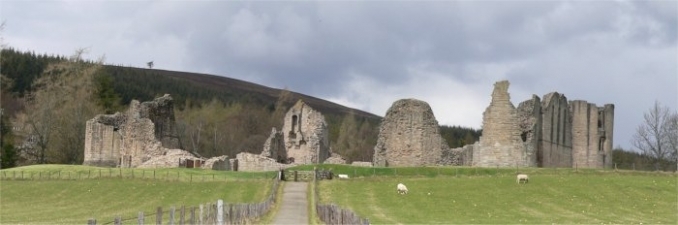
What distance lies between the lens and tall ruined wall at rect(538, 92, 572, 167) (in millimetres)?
63072

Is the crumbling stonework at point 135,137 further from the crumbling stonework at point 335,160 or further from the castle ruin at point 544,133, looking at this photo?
the castle ruin at point 544,133

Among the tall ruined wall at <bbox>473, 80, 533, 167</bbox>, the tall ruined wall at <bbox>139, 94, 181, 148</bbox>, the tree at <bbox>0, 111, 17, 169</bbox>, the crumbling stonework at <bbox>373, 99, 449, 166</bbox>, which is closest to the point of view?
the tall ruined wall at <bbox>473, 80, 533, 167</bbox>

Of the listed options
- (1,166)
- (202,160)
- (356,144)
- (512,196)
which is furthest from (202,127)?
(512,196)

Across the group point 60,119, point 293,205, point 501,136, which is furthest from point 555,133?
point 60,119

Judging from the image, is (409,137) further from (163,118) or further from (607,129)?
(163,118)

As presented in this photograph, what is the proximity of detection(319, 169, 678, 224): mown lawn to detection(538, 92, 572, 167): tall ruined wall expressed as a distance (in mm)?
8892

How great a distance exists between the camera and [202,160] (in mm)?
65625

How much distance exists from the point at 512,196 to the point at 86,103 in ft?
182

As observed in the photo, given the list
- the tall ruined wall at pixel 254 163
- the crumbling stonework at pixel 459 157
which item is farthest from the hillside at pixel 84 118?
the crumbling stonework at pixel 459 157

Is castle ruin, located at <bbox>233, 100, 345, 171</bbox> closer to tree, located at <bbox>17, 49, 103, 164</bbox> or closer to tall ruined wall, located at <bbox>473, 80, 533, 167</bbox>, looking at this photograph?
tall ruined wall, located at <bbox>473, 80, 533, 167</bbox>

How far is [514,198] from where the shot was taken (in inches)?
1651

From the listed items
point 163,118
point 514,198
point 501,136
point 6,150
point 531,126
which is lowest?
point 514,198

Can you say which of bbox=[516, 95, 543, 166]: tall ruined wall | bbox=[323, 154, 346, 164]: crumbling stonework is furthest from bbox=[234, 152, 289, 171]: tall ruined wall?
bbox=[516, 95, 543, 166]: tall ruined wall

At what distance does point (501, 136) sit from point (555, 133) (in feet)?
21.8
